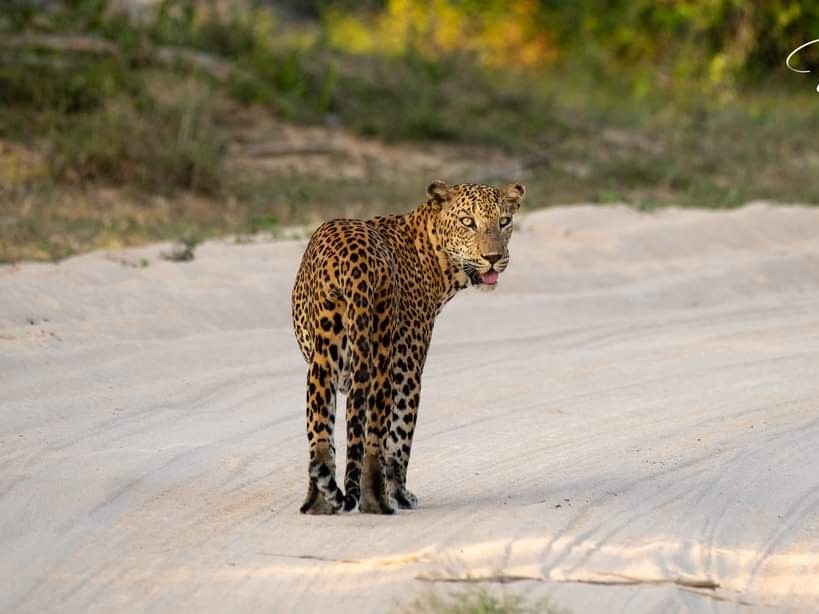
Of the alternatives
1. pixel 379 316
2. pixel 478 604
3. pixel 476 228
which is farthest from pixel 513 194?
pixel 478 604

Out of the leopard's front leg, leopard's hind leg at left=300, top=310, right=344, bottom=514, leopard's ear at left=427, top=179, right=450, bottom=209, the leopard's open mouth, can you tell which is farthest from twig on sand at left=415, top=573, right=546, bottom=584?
leopard's ear at left=427, top=179, right=450, bottom=209

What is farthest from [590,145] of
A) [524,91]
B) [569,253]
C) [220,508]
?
[220,508]

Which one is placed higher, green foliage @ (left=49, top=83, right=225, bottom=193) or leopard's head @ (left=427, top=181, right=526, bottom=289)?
leopard's head @ (left=427, top=181, right=526, bottom=289)

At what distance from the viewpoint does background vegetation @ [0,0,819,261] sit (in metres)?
15.7

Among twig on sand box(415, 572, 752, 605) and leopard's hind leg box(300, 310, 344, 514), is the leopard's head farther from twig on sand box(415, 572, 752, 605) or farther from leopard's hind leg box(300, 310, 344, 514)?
twig on sand box(415, 572, 752, 605)

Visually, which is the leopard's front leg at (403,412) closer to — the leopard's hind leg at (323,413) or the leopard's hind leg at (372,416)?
the leopard's hind leg at (372,416)

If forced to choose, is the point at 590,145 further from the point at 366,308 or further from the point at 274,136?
the point at 366,308

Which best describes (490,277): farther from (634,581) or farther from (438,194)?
(634,581)

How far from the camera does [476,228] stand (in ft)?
24.9

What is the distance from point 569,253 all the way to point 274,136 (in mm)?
5875

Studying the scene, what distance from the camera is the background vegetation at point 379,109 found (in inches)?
619

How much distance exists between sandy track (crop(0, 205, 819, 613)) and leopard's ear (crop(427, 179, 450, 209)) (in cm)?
123

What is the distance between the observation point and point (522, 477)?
803 centimetres

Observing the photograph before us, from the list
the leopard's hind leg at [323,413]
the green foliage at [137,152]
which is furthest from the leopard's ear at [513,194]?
the green foliage at [137,152]
